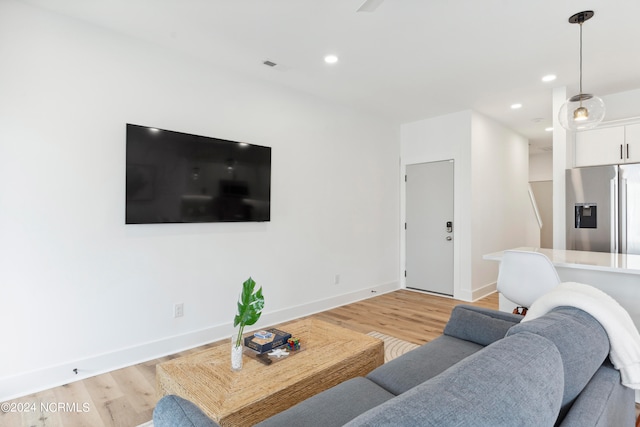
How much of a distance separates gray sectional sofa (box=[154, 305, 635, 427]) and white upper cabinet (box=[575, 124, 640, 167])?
3725mm

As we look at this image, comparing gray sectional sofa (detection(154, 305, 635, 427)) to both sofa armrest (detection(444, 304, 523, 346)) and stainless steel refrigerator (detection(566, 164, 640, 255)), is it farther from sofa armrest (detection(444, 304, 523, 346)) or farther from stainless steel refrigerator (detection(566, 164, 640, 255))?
stainless steel refrigerator (detection(566, 164, 640, 255))

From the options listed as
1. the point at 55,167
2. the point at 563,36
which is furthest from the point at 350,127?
the point at 55,167

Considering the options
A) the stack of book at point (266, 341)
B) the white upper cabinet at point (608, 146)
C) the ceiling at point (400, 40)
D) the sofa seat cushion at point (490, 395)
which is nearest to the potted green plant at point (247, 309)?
the stack of book at point (266, 341)

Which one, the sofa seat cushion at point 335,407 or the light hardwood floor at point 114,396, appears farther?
the light hardwood floor at point 114,396

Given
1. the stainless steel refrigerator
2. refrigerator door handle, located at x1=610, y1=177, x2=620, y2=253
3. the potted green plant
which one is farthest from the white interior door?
the potted green plant

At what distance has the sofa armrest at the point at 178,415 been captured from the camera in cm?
75

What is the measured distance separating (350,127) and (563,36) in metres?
2.48

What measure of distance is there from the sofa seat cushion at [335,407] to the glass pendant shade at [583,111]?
2.46m

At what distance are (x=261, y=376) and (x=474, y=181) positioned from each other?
4.12m

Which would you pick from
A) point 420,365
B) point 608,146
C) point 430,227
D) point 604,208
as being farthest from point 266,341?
point 608,146

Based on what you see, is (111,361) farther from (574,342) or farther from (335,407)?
(574,342)

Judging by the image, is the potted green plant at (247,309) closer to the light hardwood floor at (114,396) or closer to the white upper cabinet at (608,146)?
the light hardwood floor at (114,396)

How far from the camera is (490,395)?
69cm

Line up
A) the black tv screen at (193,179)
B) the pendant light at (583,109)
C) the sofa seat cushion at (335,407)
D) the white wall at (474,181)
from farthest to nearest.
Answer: the white wall at (474,181) → the black tv screen at (193,179) → the pendant light at (583,109) → the sofa seat cushion at (335,407)
